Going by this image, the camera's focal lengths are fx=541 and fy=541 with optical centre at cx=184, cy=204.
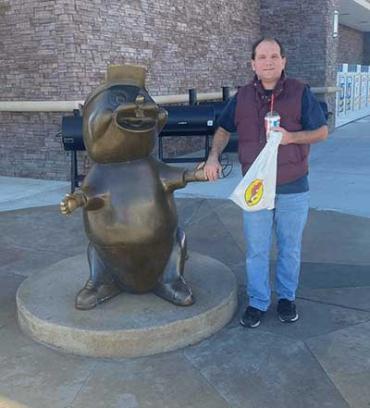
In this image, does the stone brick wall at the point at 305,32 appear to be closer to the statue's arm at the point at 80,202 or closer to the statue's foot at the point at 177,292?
the statue's foot at the point at 177,292

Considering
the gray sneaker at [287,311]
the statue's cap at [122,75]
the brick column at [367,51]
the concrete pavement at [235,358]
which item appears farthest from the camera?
the brick column at [367,51]

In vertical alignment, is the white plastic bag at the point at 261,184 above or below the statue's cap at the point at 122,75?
below

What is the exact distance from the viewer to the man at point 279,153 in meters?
3.27

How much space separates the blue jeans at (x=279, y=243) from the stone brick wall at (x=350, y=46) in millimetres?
22632

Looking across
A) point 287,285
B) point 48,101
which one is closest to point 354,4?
point 48,101

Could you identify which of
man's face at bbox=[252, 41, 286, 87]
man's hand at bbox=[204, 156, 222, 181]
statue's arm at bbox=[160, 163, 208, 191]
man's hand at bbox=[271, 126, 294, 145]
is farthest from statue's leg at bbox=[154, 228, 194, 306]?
man's face at bbox=[252, 41, 286, 87]

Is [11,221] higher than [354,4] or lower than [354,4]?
lower

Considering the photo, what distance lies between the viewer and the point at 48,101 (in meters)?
8.68

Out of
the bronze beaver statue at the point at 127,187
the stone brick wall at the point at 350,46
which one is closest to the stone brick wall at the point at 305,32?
the stone brick wall at the point at 350,46

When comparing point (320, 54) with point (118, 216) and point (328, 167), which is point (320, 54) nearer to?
point (328, 167)

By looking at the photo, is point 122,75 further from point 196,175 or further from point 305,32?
point 305,32

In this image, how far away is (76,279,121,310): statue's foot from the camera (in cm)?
351

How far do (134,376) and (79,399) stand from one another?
1.13 feet

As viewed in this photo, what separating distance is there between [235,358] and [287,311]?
636 mm
